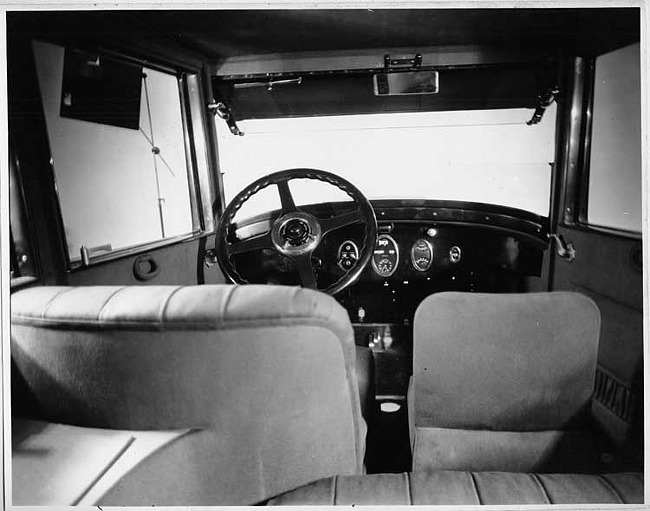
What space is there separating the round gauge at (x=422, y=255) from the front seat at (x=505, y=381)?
645 millimetres

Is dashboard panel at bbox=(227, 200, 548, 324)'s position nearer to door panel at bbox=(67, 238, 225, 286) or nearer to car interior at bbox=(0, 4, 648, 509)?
car interior at bbox=(0, 4, 648, 509)

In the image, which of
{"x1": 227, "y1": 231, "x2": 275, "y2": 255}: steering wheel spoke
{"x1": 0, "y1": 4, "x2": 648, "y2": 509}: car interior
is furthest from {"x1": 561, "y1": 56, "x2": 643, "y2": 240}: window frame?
{"x1": 227, "y1": 231, "x2": 275, "y2": 255}: steering wheel spoke

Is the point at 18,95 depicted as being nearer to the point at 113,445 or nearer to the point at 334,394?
the point at 113,445

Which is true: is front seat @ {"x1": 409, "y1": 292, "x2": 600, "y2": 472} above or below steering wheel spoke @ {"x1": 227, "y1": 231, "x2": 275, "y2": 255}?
below

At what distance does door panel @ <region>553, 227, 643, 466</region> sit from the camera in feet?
3.03

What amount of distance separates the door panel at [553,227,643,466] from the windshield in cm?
40

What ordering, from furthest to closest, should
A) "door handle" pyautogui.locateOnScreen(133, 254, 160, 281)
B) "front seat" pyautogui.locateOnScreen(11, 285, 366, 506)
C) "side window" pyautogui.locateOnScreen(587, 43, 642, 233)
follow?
"door handle" pyautogui.locateOnScreen(133, 254, 160, 281) < "side window" pyautogui.locateOnScreen(587, 43, 642, 233) < "front seat" pyautogui.locateOnScreen(11, 285, 366, 506)

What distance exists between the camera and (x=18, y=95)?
91 centimetres

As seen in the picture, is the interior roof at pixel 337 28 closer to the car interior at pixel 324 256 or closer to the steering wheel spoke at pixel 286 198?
the car interior at pixel 324 256

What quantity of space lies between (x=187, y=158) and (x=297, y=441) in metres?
1.12

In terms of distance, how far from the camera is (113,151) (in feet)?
3.96

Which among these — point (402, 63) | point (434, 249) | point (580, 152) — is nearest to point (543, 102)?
point (580, 152)

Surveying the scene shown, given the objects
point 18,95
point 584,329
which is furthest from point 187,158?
point 584,329

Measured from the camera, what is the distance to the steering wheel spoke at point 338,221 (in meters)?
1.31
